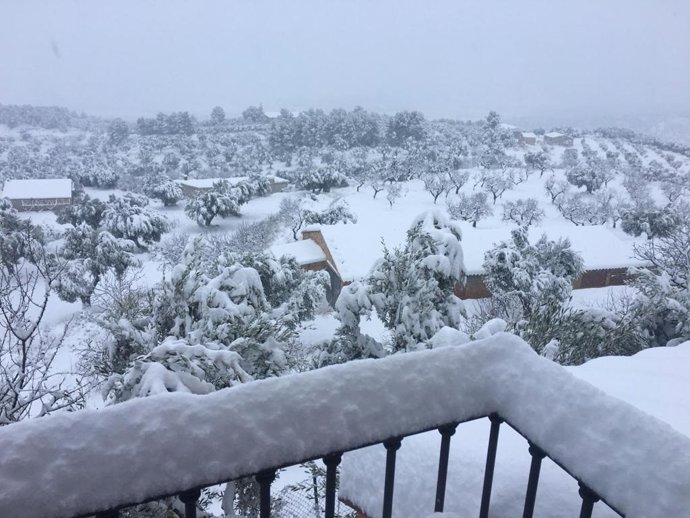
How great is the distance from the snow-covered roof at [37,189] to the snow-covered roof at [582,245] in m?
37.9

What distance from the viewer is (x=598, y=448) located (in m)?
1.24

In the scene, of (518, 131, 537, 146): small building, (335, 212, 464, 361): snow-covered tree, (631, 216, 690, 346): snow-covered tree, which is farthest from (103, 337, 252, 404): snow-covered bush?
(518, 131, 537, 146): small building

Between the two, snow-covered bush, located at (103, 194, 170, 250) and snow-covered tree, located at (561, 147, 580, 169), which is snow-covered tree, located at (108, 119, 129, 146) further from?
snow-covered tree, located at (561, 147, 580, 169)

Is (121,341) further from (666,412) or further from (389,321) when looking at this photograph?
(666,412)

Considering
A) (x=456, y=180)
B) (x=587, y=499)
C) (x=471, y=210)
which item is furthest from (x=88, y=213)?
(x=587, y=499)

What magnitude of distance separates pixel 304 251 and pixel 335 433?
24.6 meters

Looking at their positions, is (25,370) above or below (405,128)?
below

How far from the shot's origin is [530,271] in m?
18.5

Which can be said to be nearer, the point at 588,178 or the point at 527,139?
the point at 588,178

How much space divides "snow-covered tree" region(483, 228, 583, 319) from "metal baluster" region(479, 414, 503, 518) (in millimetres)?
16086

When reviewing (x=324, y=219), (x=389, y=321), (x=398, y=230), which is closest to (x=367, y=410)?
(x=389, y=321)

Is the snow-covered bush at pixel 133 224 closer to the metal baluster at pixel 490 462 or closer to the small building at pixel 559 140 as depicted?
the metal baluster at pixel 490 462

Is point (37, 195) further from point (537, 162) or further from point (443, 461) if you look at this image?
point (537, 162)

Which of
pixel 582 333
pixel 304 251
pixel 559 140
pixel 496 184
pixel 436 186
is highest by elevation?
pixel 559 140
